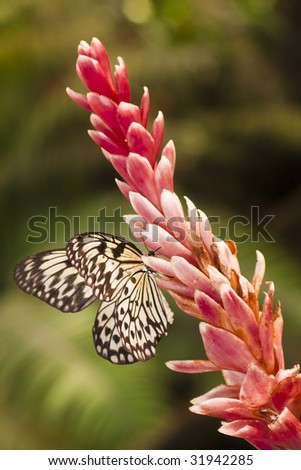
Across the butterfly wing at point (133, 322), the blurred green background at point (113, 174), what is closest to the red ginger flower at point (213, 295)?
the butterfly wing at point (133, 322)

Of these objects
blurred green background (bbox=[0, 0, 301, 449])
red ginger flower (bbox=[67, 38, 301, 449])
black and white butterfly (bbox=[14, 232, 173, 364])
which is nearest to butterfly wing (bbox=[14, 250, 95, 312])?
black and white butterfly (bbox=[14, 232, 173, 364])

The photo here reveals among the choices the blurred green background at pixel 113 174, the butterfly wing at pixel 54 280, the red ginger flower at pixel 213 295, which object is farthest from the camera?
the blurred green background at pixel 113 174

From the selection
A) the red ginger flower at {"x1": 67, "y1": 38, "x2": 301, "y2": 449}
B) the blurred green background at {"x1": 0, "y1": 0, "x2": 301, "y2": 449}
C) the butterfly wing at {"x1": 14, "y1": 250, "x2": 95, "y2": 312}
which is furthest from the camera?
the blurred green background at {"x1": 0, "y1": 0, "x2": 301, "y2": 449}

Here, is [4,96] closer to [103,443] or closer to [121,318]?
[103,443]
